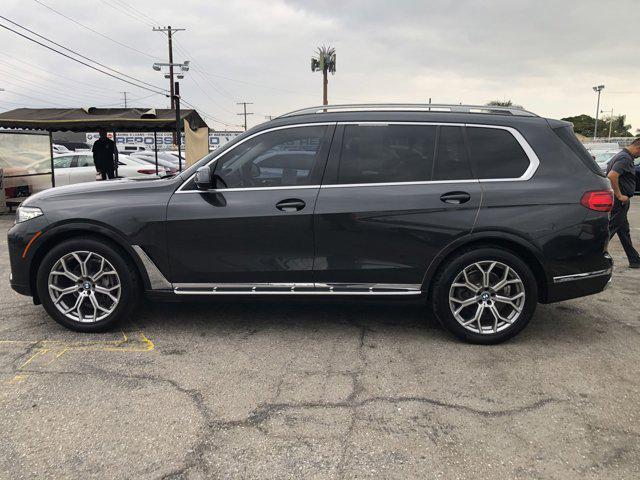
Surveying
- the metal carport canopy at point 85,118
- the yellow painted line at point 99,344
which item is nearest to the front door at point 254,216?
the yellow painted line at point 99,344

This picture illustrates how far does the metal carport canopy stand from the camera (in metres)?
12.3

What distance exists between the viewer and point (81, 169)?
1352 centimetres

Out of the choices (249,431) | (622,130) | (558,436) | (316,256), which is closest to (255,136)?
(316,256)

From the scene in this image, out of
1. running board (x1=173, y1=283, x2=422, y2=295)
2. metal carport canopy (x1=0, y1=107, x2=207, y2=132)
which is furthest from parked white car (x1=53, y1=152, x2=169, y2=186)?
running board (x1=173, y1=283, x2=422, y2=295)

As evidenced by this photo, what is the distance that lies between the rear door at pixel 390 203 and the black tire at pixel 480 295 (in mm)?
168

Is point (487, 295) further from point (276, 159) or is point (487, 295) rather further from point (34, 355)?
point (34, 355)

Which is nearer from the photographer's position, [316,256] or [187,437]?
[187,437]

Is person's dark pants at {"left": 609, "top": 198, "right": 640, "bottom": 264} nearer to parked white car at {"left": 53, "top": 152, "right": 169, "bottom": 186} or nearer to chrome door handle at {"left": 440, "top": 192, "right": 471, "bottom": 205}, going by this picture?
chrome door handle at {"left": 440, "top": 192, "right": 471, "bottom": 205}

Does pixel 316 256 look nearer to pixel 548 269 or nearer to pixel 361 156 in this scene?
pixel 361 156

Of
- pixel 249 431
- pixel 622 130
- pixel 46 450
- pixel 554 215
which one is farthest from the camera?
pixel 622 130

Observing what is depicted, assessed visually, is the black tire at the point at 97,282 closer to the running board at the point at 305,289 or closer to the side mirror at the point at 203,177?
the running board at the point at 305,289

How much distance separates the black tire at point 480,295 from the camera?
4.01 meters

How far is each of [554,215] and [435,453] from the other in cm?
215

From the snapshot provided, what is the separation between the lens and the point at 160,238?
164 inches
